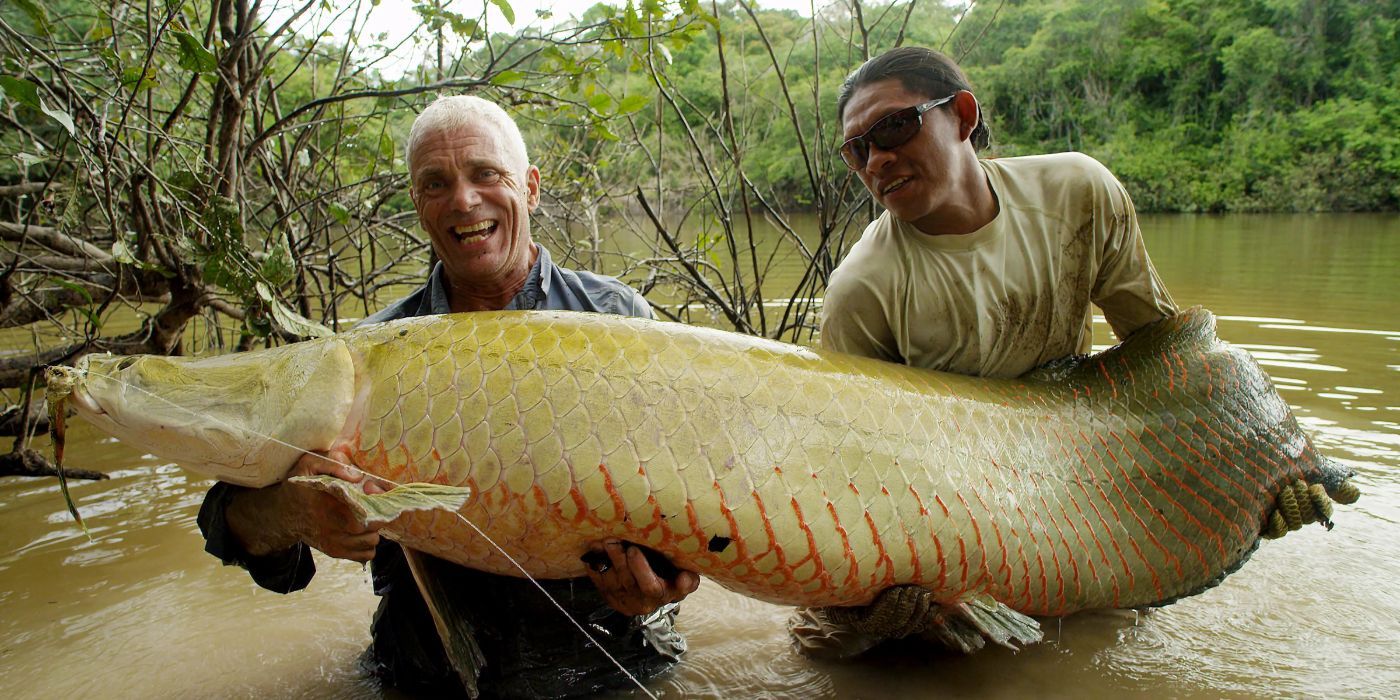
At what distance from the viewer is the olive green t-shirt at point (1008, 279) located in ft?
8.45

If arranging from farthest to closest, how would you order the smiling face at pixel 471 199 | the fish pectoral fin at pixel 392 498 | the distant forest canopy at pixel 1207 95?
→ the distant forest canopy at pixel 1207 95 < the smiling face at pixel 471 199 < the fish pectoral fin at pixel 392 498

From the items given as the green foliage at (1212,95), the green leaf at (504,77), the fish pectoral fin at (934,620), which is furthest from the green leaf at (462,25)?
the green foliage at (1212,95)

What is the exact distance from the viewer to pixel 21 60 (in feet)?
9.36

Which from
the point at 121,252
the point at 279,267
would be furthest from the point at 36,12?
the point at 279,267

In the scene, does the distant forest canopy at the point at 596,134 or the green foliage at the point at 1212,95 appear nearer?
the distant forest canopy at the point at 596,134

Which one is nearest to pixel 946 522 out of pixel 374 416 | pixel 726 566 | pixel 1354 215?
pixel 726 566

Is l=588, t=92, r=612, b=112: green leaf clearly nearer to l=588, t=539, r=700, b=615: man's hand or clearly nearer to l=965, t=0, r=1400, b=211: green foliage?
l=588, t=539, r=700, b=615: man's hand

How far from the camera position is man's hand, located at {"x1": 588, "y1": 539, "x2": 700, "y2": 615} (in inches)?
74.5

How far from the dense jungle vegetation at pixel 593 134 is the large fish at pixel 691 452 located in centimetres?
109

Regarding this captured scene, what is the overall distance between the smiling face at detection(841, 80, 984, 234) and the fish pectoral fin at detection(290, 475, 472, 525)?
5.07 feet

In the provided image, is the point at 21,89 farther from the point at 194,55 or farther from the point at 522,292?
the point at 522,292

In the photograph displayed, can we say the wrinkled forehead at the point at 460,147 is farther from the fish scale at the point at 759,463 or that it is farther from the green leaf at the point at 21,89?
the green leaf at the point at 21,89

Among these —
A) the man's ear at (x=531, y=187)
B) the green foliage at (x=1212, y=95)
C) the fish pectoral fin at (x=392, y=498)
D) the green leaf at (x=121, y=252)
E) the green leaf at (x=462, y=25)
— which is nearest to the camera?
the fish pectoral fin at (x=392, y=498)

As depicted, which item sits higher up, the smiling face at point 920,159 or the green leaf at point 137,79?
the green leaf at point 137,79
